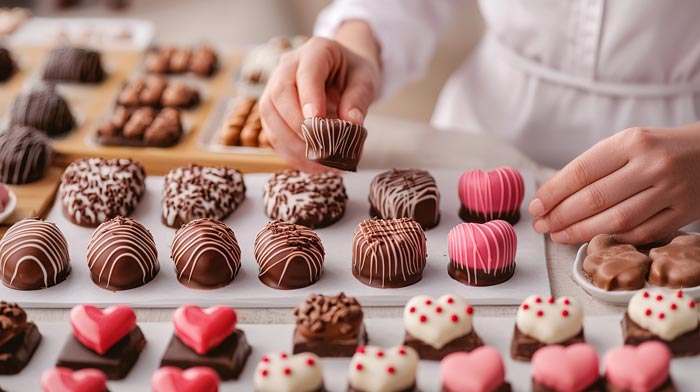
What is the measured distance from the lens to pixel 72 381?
1.34 meters

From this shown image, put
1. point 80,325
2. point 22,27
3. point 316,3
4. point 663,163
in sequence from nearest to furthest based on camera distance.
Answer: point 80,325 < point 663,163 < point 22,27 < point 316,3

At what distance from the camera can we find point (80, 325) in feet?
4.80

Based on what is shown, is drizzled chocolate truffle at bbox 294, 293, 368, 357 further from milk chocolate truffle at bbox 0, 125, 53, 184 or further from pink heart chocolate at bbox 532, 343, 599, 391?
milk chocolate truffle at bbox 0, 125, 53, 184

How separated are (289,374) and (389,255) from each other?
409mm

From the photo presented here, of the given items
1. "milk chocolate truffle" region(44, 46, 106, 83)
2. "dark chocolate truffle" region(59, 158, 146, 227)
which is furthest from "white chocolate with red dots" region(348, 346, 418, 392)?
"milk chocolate truffle" region(44, 46, 106, 83)

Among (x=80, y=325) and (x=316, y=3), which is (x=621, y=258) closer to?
(x=80, y=325)

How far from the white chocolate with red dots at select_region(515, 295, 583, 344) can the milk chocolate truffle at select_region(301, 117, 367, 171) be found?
508mm

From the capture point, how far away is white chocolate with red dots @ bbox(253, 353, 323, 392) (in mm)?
1343

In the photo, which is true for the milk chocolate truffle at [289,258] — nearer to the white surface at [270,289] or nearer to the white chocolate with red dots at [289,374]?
the white surface at [270,289]

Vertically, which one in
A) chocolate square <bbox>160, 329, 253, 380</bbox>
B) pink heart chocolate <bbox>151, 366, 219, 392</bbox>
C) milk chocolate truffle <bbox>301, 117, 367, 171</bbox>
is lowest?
chocolate square <bbox>160, 329, 253, 380</bbox>

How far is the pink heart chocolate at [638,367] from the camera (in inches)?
52.9

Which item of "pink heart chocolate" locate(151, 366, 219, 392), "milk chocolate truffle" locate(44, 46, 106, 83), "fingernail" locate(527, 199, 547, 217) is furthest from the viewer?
"milk chocolate truffle" locate(44, 46, 106, 83)

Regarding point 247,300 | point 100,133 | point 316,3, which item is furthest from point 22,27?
point 247,300

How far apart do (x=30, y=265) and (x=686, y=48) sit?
157 centimetres
